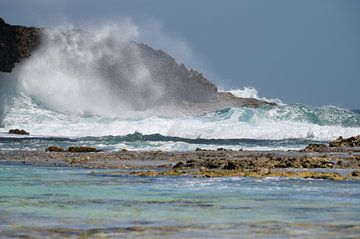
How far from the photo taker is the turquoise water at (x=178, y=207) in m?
12.6

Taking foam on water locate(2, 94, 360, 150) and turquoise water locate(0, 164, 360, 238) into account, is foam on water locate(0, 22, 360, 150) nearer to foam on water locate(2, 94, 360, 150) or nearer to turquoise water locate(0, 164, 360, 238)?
foam on water locate(2, 94, 360, 150)

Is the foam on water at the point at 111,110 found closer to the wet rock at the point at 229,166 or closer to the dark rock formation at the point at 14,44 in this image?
the dark rock formation at the point at 14,44

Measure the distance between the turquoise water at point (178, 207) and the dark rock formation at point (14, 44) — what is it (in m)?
61.6

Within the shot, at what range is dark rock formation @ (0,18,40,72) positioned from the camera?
273 feet

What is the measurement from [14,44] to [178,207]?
71.2 metres

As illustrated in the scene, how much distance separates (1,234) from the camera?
489 inches

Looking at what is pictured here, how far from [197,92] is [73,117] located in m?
29.9

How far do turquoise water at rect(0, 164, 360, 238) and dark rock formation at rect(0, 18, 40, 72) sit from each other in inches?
2424

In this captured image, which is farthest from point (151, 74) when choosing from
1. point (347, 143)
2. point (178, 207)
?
point (178, 207)

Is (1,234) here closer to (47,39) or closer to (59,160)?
(59,160)

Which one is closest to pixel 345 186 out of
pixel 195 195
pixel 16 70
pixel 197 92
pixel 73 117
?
pixel 195 195

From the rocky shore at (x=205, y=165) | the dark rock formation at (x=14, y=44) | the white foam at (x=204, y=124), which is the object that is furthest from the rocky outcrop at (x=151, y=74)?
the rocky shore at (x=205, y=165)

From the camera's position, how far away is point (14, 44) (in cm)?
8462

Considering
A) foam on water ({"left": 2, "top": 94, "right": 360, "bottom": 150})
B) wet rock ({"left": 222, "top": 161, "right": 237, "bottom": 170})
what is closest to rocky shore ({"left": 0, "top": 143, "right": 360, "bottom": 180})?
wet rock ({"left": 222, "top": 161, "right": 237, "bottom": 170})
